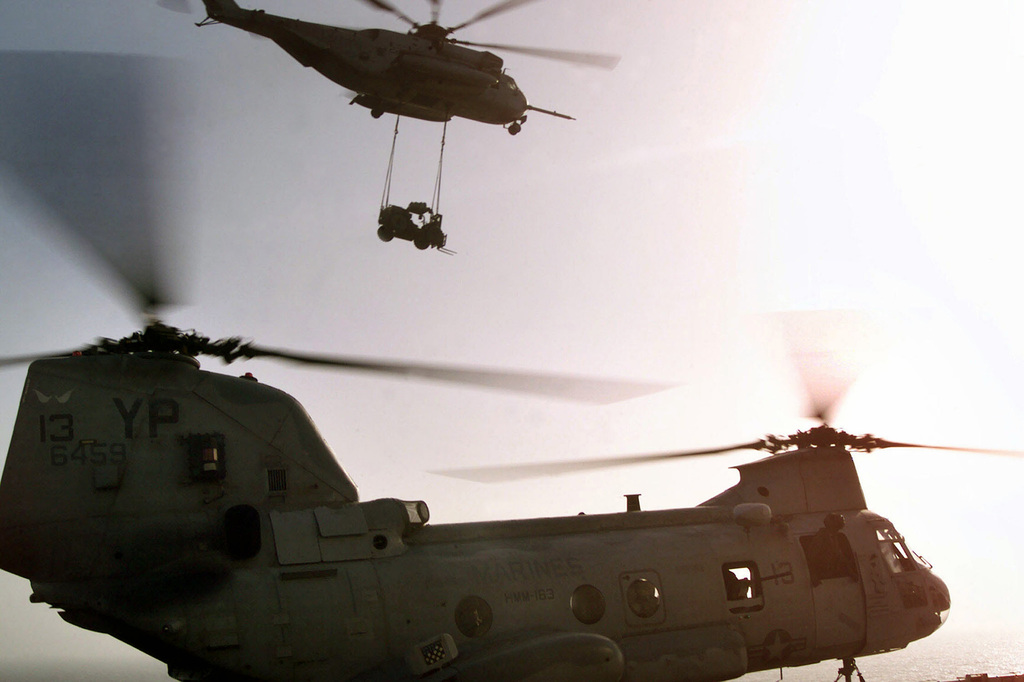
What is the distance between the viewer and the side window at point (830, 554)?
11859 millimetres

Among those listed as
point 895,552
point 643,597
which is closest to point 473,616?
point 643,597

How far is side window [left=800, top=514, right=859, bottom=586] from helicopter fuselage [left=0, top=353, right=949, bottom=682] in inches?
11.4

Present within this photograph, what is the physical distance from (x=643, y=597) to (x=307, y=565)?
4121 millimetres

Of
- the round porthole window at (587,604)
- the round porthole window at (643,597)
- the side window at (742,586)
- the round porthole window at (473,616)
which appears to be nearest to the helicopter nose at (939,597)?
the side window at (742,586)

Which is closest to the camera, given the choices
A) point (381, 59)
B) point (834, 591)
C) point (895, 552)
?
point (834, 591)

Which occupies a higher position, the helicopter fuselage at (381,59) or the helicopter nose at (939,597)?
the helicopter fuselage at (381,59)

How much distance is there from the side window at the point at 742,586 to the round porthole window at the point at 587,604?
1.88m

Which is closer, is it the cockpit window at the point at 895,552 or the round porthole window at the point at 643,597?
the round porthole window at the point at 643,597

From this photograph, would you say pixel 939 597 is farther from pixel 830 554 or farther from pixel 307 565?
pixel 307 565

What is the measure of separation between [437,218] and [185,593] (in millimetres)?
10855

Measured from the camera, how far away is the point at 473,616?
31.6 feet

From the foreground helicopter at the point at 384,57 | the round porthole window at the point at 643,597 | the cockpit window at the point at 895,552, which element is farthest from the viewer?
the foreground helicopter at the point at 384,57

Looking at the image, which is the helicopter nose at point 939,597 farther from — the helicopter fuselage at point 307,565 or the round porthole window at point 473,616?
the round porthole window at point 473,616

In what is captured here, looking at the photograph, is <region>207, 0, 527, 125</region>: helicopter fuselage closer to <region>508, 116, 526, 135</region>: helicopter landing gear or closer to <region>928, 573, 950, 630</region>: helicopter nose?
<region>508, 116, 526, 135</region>: helicopter landing gear
